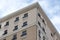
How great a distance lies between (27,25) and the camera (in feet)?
150

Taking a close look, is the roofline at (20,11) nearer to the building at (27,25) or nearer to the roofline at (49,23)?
the building at (27,25)

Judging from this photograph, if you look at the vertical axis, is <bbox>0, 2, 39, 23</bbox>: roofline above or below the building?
above

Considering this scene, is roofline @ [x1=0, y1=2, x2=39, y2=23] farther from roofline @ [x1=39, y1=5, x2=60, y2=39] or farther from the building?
roofline @ [x1=39, y1=5, x2=60, y2=39]

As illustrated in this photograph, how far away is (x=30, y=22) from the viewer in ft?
150

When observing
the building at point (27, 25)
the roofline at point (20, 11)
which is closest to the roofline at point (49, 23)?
the building at point (27, 25)

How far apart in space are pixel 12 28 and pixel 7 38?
8.09ft

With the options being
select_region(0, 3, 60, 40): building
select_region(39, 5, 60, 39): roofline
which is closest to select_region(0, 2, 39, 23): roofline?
select_region(0, 3, 60, 40): building

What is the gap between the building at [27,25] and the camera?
44656mm

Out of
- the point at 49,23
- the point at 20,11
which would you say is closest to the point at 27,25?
the point at 20,11

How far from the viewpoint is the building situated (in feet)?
147

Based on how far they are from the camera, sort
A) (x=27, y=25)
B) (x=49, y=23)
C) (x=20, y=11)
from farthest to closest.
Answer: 1. (x=49, y=23)
2. (x=20, y=11)
3. (x=27, y=25)

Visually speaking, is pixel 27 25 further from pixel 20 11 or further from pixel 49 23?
pixel 49 23

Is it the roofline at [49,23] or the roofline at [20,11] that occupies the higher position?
the roofline at [20,11]

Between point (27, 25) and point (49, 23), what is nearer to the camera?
point (27, 25)
